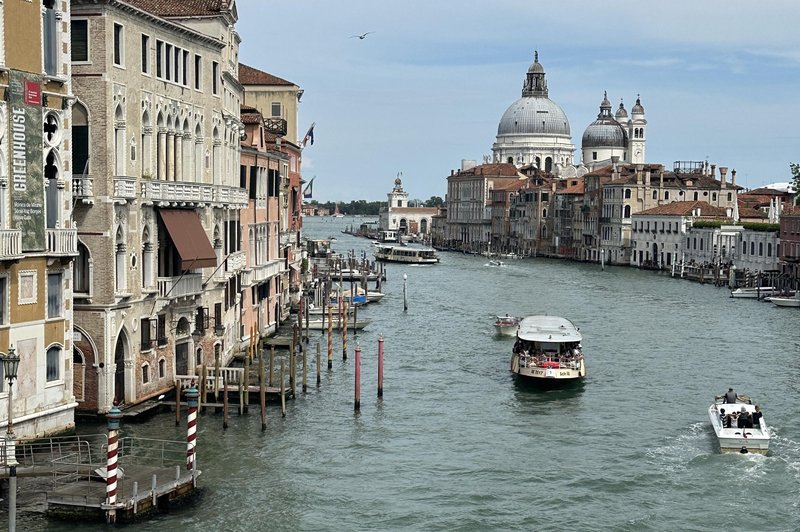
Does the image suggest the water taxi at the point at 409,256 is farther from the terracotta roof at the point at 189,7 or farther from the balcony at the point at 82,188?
the balcony at the point at 82,188

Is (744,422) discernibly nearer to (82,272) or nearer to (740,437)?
(740,437)

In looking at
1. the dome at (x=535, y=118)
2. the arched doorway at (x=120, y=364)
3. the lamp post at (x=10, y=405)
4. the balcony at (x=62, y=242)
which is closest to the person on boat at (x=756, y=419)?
the arched doorway at (x=120, y=364)

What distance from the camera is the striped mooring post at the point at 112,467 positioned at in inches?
603

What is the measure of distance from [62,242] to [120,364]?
3315mm

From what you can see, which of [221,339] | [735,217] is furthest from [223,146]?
[735,217]

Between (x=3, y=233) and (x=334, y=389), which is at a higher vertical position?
(x=3, y=233)

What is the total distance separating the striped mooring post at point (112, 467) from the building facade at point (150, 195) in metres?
5.21

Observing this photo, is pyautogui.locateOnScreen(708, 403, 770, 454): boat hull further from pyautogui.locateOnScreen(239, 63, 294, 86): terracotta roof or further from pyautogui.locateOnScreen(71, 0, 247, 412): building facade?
pyautogui.locateOnScreen(239, 63, 294, 86): terracotta roof

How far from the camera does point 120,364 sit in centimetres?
2117

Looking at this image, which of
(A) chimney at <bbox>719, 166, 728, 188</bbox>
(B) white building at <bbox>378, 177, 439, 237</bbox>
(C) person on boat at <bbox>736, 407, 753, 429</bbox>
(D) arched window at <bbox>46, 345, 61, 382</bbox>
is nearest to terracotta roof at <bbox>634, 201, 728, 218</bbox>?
(A) chimney at <bbox>719, 166, 728, 188</bbox>

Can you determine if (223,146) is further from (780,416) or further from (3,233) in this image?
(780,416)

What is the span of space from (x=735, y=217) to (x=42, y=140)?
61.8 m

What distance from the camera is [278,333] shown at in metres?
35.4

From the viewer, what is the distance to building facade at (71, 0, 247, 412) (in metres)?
20.5
